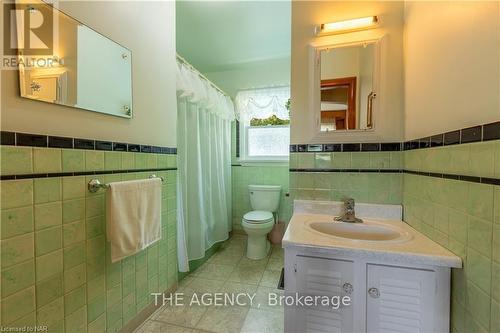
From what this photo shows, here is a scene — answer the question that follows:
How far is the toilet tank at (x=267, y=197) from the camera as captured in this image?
2723 mm

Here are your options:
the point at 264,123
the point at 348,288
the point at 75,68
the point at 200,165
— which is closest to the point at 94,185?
the point at 75,68

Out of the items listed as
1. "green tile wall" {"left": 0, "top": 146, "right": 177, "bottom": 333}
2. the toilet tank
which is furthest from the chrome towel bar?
the toilet tank

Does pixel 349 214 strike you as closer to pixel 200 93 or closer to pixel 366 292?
pixel 366 292

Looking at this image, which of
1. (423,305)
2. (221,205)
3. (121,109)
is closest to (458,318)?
(423,305)

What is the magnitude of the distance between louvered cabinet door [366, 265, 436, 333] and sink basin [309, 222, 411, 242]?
304 mm

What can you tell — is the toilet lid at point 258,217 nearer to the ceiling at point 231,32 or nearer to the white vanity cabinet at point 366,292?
the white vanity cabinet at point 366,292

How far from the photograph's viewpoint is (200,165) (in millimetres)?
2250

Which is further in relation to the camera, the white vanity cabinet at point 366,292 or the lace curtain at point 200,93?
the lace curtain at point 200,93

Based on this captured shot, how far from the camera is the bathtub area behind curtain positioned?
1.98 metres

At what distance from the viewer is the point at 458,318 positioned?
865 mm

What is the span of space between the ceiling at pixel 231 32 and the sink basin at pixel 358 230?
184cm

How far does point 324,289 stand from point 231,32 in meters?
2.39

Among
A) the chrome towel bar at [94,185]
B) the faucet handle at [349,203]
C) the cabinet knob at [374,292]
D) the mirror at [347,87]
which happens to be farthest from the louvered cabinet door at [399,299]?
the chrome towel bar at [94,185]

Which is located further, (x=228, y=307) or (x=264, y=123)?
(x=264, y=123)
